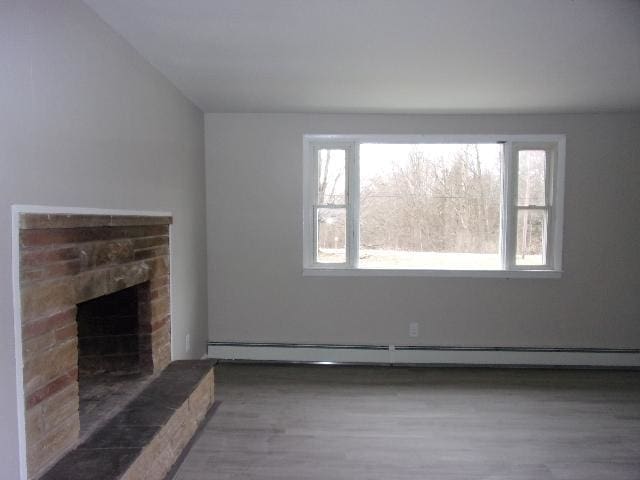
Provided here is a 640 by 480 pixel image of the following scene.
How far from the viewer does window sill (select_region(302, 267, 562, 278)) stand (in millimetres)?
3924

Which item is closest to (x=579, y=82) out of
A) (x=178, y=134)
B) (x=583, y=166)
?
(x=583, y=166)

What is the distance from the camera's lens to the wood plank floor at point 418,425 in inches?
93.6

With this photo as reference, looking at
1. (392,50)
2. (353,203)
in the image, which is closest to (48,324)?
(392,50)

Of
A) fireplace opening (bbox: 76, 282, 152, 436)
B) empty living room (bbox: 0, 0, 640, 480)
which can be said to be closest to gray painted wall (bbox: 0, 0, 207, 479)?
empty living room (bbox: 0, 0, 640, 480)

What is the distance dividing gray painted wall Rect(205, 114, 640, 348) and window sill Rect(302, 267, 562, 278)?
5 cm

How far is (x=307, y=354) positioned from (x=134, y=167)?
Result: 2378mm

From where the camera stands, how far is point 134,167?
252 centimetres

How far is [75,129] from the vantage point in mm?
1904

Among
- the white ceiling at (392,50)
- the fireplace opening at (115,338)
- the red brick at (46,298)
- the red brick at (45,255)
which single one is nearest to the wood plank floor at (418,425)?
the fireplace opening at (115,338)

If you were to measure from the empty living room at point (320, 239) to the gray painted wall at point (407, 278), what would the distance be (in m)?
0.02

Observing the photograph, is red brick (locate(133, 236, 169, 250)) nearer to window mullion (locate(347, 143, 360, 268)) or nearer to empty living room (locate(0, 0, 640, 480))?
empty living room (locate(0, 0, 640, 480))

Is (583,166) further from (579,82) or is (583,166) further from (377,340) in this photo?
(377,340)

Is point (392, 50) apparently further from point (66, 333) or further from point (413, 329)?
point (413, 329)

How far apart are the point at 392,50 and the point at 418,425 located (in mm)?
2417
